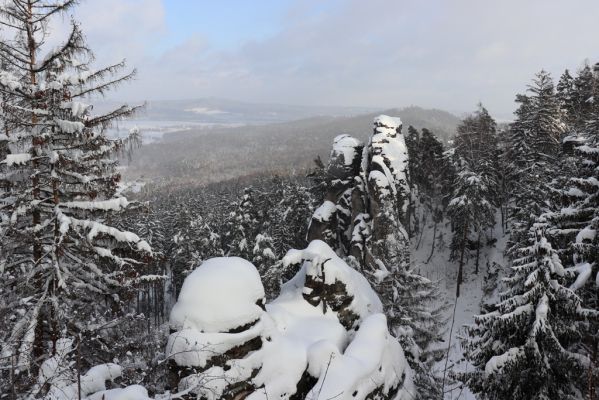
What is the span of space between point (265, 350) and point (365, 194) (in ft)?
86.8

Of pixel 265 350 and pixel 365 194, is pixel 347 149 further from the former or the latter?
pixel 265 350

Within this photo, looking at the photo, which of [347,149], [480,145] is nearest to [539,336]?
[347,149]

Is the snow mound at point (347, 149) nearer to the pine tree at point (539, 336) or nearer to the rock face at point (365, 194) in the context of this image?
the rock face at point (365, 194)

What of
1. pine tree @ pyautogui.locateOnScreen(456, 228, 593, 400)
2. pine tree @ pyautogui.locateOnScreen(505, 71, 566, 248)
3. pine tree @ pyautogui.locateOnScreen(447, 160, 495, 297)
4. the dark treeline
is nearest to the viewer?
the dark treeline

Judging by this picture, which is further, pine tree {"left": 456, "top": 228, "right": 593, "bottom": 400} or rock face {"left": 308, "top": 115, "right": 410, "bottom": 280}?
rock face {"left": 308, "top": 115, "right": 410, "bottom": 280}

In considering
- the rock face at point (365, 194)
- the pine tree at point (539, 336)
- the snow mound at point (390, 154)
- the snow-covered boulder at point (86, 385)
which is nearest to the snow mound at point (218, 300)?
the snow-covered boulder at point (86, 385)

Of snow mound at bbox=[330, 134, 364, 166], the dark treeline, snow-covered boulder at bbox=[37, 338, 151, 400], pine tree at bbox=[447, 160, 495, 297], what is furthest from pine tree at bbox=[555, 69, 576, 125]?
snow-covered boulder at bbox=[37, 338, 151, 400]

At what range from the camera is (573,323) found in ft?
35.0

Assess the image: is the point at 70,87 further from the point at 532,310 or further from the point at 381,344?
the point at 532,310

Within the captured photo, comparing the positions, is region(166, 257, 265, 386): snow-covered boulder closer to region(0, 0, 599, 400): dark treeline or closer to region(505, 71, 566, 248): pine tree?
region(0, 0, 599, 400): dark treeline

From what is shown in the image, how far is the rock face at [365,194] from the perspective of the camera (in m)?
33.1

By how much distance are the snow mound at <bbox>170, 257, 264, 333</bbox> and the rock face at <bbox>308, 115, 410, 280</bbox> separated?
2228 centimetres

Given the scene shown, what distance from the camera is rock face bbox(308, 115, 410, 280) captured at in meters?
33.1

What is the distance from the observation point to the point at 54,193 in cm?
950
